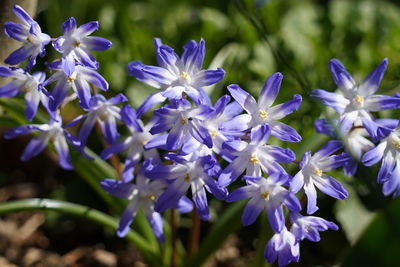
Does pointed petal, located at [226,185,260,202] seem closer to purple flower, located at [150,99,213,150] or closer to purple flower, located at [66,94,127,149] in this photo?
purple flower, located at [150,99,213,150]

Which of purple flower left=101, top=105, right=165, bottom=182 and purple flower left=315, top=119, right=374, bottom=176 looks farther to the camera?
purple flower left=101, top=105, right=165, bottom=182

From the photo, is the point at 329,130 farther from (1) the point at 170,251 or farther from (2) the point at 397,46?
(2) the point at 397,46

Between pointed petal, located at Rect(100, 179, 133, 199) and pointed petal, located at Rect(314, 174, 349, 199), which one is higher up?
pointed petal, located at Rect(314, 174, 349, 199)

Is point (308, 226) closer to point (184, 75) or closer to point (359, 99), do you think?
point (359, 99)

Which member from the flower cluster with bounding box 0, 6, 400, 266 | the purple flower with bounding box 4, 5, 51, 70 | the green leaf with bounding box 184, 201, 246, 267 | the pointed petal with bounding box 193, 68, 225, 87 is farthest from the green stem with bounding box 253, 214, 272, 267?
the purple flower with bounding box 4, 5, 51, 70

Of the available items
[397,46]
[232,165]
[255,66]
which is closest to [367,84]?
[232,165]

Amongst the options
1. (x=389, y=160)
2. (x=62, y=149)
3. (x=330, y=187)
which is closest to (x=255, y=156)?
(x=330, y=187)

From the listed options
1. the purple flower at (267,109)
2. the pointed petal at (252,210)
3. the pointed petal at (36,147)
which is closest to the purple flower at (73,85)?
the pointed petal at (36,147)
